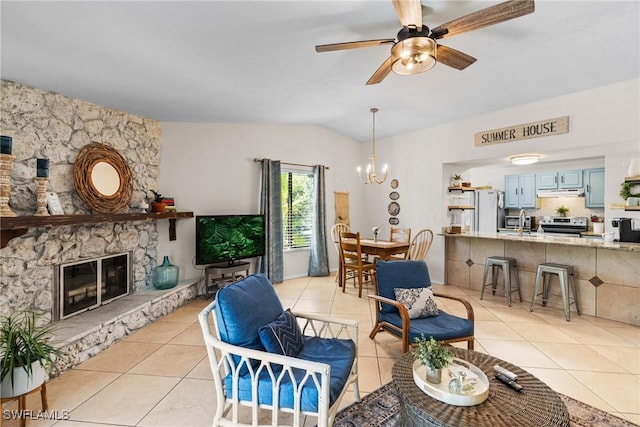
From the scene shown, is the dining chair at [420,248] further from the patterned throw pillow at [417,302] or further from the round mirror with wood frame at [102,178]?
the round mirror with wood frame at [102,178]

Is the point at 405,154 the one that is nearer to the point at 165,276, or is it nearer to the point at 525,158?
the point at 525,158

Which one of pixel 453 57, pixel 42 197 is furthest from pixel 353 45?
pixel 42 197

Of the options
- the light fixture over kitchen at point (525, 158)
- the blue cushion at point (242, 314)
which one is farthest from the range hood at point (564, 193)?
the blue cushion at point (242, 314)

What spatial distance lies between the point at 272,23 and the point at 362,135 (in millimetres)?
3944

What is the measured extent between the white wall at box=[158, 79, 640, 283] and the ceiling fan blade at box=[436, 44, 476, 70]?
2.40m

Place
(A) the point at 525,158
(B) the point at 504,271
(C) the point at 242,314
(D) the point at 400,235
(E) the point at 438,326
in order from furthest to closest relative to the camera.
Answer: (D) the point at 400,235
(A) the point at 525,158
(B) the point at 504,271
(E) the point at 438,326
(C) the point at 242,314

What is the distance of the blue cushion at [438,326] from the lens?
235 cm

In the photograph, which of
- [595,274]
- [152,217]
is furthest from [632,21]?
[152,217]

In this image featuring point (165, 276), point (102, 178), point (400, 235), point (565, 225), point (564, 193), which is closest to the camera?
point (102, 178)

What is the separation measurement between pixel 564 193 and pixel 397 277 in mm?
5406

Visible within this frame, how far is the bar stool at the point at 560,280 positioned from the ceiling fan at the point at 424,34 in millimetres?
2906

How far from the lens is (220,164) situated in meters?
4.83

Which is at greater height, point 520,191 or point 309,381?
point 520,191

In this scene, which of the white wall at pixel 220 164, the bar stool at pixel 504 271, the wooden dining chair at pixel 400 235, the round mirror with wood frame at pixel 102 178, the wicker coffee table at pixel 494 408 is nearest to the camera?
the wicker coffee table at pixel 494 408
